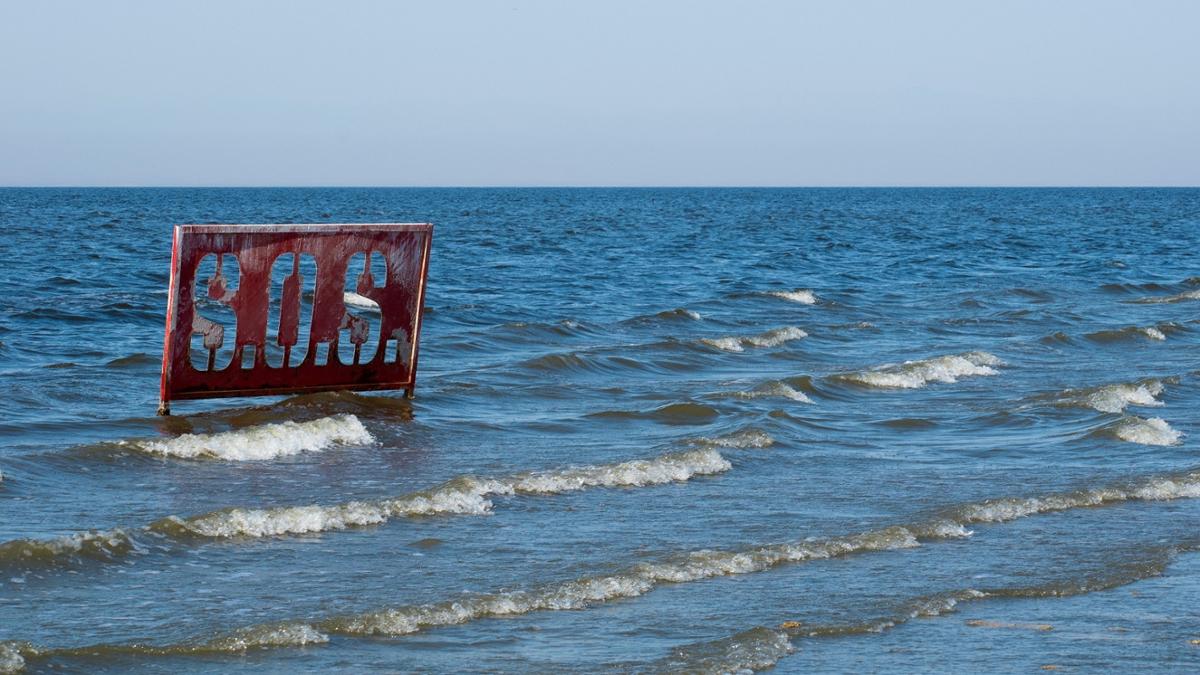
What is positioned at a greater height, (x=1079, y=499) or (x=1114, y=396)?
(x=1114, y=396)

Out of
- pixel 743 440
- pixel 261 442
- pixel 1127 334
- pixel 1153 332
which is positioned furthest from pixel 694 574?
pixel 1153 332

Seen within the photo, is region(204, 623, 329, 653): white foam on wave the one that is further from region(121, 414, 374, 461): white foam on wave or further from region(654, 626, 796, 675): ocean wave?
region(121, 414, 374, 461): white foam on wave

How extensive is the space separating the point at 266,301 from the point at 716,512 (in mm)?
4467

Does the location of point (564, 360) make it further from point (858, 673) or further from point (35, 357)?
point (858, 673)

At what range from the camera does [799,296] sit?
87.3 ft

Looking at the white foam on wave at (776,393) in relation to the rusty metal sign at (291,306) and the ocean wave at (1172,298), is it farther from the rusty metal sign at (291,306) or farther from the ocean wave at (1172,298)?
the ocean wave at (1172,298)

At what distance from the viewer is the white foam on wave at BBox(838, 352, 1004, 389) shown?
15.4 metres

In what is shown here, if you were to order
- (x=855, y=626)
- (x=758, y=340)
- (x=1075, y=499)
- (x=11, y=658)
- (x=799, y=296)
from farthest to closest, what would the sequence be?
(x=799, y=296) < (x=758, y=340) < (x=1075, y=499) < (x=855, y=626) < (x=11, y=658)

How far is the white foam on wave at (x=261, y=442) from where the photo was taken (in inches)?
409

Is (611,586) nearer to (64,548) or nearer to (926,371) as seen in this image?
(64,548)

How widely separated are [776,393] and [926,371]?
2.52m

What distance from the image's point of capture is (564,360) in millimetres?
16562

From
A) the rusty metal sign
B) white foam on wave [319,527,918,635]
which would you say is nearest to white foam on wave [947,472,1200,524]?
white foam on wave [319,527,918,635]

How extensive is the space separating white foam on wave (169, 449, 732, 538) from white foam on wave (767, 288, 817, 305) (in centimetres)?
1577
